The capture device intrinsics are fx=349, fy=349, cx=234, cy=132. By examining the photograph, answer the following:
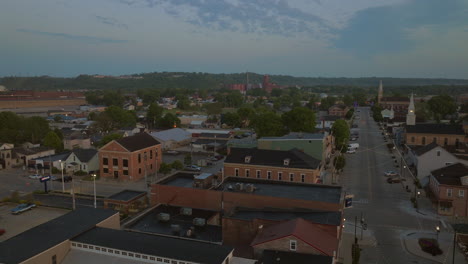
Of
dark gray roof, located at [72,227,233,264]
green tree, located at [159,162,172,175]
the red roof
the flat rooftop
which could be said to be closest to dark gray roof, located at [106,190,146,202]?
the flat rooftop

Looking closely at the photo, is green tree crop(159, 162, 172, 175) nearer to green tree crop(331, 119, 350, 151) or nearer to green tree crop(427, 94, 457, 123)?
green tree crop(331, 119, 350, 151)

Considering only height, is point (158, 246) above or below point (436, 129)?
below

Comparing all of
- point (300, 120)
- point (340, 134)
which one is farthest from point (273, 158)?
point (300, 120)

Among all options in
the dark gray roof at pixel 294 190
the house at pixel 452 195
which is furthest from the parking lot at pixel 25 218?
the house at pixel 452 195

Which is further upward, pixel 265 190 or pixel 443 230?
pixel 265 190

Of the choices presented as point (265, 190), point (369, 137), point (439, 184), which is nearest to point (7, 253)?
point (265, 190)

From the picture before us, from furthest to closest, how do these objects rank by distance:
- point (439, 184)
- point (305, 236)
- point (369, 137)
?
1. point (369, 137)
2. point (439, 184)
3. point (305, 236)

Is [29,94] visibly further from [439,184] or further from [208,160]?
[439,184]

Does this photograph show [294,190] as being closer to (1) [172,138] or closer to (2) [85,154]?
(2) [85,154]
